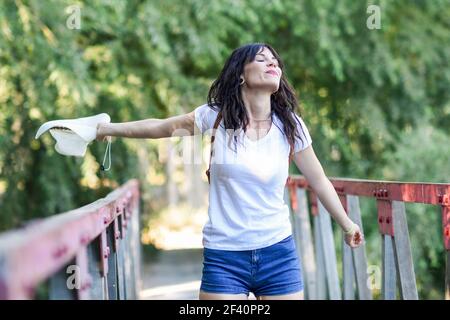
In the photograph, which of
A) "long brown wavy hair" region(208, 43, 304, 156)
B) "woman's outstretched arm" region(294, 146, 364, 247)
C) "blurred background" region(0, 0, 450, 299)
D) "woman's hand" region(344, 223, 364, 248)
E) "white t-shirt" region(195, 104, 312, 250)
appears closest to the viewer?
"white t-shirt" region(195, 104, 312, 250)

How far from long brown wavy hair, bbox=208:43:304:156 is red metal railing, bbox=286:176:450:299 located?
1.79 feet

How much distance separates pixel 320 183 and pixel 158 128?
58cm

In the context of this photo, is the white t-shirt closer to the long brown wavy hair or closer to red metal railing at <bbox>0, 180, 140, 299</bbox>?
the long brown wavy hair

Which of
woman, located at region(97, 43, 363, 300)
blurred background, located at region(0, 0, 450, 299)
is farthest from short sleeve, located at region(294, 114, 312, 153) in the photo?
blurred background, located at region(0, 0, 450, 299)

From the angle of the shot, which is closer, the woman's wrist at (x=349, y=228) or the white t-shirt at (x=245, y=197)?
the white t-shirt at (x=245, y=197)

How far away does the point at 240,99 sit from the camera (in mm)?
2861

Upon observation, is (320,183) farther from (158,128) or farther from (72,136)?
(72,136)

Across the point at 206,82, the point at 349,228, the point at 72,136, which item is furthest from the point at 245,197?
the point at 206,82

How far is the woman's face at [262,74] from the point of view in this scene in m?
2.83

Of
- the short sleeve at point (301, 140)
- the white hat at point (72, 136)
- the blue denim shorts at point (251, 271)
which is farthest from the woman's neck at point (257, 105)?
the white hat at point (72, 136)

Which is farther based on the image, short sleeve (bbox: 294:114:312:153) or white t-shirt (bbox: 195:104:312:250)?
short sleeve (bbox: 294:114:312:153)

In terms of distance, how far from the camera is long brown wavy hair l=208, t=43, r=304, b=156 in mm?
2795

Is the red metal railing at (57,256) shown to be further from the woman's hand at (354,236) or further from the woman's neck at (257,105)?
the woman's hand at (354,236)

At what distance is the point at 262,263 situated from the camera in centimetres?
269
